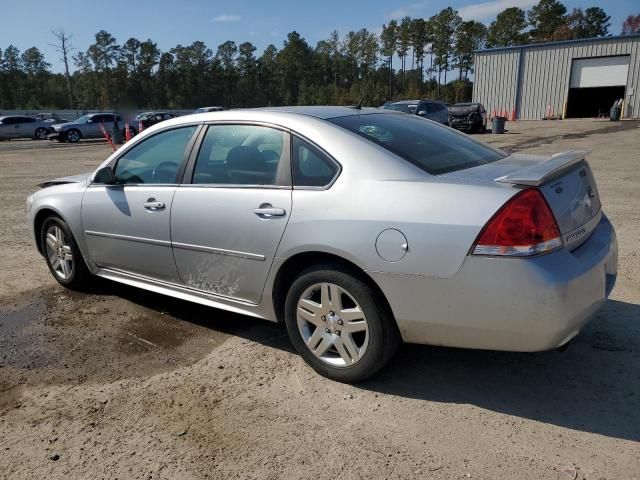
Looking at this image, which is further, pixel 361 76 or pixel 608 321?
pixel 361 76

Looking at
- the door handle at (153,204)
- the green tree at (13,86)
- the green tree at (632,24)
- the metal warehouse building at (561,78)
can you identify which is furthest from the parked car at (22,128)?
the green tree at (632,24)

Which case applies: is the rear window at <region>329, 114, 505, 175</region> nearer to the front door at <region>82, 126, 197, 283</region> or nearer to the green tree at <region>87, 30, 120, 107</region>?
the front door at <region>82, 126, 197, 283</region>

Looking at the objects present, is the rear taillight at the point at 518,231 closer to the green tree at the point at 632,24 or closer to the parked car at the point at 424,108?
the parked car at the point at 424,108

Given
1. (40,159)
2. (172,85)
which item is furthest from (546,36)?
(40,159)

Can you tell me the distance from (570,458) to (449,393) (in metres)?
0.72

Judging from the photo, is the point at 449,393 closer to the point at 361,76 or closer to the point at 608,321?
the point at 608,321

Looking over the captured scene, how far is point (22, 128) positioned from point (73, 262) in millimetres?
31823

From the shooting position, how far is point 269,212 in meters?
3.10

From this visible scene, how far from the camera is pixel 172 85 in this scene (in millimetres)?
72500

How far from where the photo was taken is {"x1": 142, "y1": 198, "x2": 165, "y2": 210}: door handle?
146 inches

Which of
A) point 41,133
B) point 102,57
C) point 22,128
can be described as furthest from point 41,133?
point 102,57

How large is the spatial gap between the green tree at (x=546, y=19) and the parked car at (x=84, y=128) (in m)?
77.0

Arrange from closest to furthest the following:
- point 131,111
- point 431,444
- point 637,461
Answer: point 637,461
point 431,444
point 131,111

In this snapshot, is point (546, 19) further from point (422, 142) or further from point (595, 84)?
point (422, 142)
